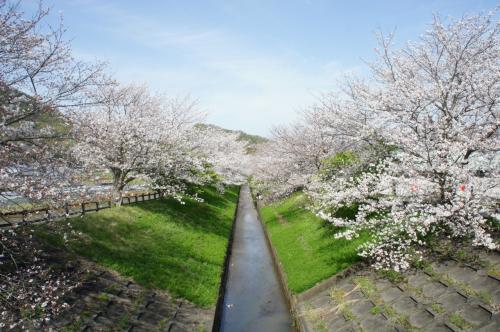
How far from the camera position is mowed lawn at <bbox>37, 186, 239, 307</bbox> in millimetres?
14711

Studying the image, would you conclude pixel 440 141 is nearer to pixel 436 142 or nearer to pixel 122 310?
pixel 436 142

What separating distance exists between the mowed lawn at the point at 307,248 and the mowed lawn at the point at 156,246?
3699mm

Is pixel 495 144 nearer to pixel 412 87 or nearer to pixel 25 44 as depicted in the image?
pixel 412 87

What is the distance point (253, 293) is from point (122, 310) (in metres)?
7.56

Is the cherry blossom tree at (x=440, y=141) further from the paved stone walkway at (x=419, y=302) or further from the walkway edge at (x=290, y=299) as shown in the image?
the walkway edge at (x=290, y=299)

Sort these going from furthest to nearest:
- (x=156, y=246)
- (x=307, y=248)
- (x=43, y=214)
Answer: (x=43, y=214)
(x=307, y=248)
(x=156, y=246)

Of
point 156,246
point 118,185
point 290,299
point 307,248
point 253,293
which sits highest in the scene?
point 118,185

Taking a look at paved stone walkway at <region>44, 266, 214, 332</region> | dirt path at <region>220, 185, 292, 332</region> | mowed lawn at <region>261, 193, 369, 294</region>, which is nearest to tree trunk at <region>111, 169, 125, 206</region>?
dirt path at <region>220, 185, 292, 332</region>

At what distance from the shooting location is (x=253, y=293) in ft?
58.5

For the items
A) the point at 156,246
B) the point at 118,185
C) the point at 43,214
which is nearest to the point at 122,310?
the point at 156,246

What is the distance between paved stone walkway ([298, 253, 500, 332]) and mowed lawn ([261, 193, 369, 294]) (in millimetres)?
1556

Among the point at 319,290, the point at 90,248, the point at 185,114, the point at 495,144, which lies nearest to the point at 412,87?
the point at 495,144

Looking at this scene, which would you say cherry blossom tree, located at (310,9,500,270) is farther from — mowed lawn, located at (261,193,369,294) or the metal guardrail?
the metal guardrail

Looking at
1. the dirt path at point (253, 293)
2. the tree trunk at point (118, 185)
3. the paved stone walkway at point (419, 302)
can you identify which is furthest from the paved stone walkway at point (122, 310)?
the tree trunk at point (118, 185)
